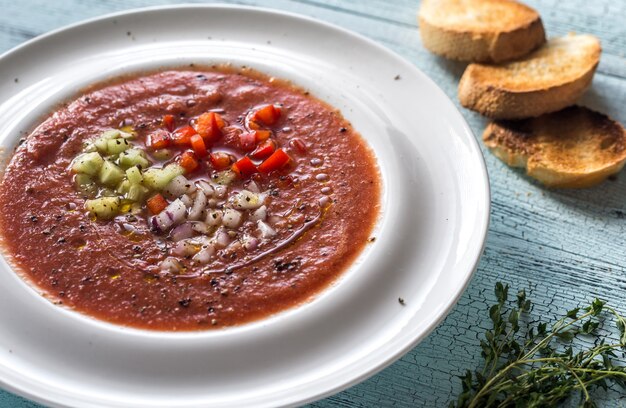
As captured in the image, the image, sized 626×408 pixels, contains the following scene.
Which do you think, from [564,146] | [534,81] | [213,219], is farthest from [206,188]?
[534,81]

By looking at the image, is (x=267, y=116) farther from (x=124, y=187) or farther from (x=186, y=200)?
(x=124, y=187)

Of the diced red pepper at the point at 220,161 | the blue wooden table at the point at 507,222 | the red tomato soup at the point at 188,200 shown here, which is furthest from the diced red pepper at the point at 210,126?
the blue wooden table at the point at 507,222

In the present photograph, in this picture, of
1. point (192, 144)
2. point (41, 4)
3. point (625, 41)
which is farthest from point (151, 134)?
point (625, 41)

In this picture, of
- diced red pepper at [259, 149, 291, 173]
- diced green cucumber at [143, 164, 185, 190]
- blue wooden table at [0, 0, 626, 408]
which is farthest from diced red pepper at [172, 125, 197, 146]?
blue wooden table at [0, 0, 626, 408]

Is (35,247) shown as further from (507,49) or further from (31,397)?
(507,49)

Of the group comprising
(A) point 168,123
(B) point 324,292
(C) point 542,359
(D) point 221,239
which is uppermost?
(A) point 168,123

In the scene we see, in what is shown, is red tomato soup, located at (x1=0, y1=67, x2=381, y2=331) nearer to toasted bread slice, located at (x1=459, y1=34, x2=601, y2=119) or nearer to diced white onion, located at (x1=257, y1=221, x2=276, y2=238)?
diced white onion, located at (x1=257, y1=221, x2=276, y2=238)

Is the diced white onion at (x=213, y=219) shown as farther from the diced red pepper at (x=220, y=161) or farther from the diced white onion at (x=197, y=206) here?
the diced red pepper at (x=220, y=161)
